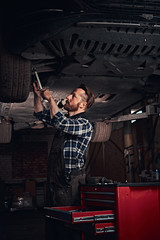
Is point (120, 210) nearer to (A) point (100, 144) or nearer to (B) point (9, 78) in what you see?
→ (B) point (9, 78)

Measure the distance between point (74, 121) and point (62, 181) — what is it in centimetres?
46

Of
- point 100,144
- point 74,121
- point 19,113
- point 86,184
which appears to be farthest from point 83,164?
point 100,144

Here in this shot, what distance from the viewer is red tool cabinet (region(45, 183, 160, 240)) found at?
1.80 meters

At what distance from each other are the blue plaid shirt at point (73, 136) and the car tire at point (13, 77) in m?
0.38

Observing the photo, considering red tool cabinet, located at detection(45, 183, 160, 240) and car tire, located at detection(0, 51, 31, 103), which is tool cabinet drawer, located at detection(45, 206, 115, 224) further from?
car tire, located at detection(0, 51, 31, 103)

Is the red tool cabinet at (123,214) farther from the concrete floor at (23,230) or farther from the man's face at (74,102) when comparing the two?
the concrete floor at (23,230)

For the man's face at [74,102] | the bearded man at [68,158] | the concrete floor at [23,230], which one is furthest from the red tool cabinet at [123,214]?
the concrete floor at [23,230]

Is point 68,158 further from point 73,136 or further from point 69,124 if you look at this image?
point 69,124

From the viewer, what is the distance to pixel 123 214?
1.87 meters

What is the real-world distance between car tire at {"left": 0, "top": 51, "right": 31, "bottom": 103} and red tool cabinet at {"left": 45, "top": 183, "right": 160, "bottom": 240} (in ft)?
3.41

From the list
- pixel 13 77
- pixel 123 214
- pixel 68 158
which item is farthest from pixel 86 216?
pixel 13 77

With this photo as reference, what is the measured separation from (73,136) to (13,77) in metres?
0.70

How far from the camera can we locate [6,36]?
230 cm

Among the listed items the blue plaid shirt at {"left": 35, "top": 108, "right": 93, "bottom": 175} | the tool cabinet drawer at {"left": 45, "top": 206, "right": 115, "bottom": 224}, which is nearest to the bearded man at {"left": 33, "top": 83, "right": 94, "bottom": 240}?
the blue plaid shirt at {"left": 35, "top": 108, "right": 93, "bottom": 175}
